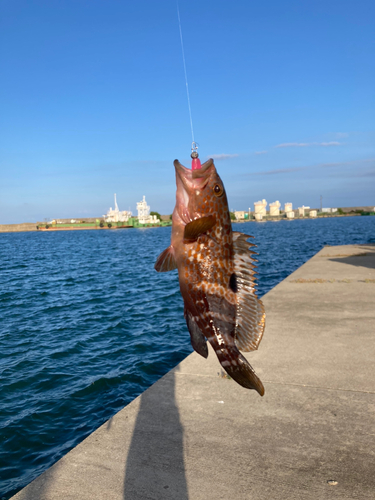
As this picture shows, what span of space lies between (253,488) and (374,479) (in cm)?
130

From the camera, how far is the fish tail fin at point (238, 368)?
177 centimetres

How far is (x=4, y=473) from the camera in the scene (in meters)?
6.95

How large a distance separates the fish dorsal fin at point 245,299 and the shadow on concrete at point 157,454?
309cm

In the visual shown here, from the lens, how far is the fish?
5.97 feet

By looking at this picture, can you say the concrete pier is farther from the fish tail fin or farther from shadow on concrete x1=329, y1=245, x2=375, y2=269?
shadow on concrete x1=329, y1=245, x2=375, y2=269

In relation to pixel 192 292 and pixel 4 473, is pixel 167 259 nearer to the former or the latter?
pixel 192 292

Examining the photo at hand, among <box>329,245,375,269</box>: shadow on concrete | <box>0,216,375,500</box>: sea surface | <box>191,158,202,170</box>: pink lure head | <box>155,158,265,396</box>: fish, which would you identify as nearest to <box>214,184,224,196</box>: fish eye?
<box>155,158,265,396</box>: fish

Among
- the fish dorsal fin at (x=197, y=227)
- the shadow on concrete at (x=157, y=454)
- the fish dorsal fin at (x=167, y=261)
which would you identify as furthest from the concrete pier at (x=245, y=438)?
the fish dorsal fin at (x=197, y=227)

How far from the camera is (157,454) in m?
4.95

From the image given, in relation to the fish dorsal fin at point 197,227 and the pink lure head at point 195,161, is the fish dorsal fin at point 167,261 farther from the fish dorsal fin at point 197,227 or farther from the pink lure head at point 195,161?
the pink lure head at point 195,161

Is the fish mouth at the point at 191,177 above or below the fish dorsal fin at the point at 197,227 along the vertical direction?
above

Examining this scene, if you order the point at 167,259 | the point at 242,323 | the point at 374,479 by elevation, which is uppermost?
the point at 167,259

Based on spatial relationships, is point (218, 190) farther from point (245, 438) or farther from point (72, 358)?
point (72, 358)

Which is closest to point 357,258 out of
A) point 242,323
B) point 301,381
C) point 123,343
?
point 123,343
